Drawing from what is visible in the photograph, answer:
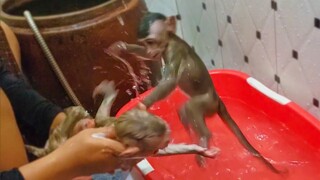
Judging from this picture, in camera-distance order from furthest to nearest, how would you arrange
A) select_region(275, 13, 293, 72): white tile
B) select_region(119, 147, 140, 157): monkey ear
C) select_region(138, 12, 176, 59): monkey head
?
select_region(275, 13, 293, 72): white tile → select_region(138, 12, 176, 59): monkey head → select_region(119, 147, 140, 157): monkey ear

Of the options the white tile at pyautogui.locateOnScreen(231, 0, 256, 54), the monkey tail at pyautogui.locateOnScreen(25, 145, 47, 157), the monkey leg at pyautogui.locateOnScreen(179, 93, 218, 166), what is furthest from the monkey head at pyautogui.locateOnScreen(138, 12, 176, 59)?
the white tile at pyautogui.locateOnScreen(231, 0, 256, 54)

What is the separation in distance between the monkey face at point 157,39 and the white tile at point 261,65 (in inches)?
14.0

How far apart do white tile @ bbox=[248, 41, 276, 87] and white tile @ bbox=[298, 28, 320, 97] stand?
12 cm

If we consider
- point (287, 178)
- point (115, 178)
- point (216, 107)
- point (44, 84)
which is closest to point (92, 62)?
point (44, 84)

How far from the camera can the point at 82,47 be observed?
1200 millimetres

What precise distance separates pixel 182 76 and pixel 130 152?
28 centimetres

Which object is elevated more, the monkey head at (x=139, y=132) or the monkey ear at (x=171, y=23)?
the monkey ear at (x=171, y=23)

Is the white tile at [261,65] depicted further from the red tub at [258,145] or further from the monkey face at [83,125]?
the monkey face at [83,125]

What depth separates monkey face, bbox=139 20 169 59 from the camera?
28.4 inches

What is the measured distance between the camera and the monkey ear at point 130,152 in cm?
58

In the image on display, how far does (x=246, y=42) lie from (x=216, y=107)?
0.92ft

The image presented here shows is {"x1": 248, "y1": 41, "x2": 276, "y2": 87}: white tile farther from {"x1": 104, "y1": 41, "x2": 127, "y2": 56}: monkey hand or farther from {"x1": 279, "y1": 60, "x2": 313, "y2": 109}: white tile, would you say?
{"x1": 104, "y1": 41, "x2": 127, "y2": 56}: monkey hand

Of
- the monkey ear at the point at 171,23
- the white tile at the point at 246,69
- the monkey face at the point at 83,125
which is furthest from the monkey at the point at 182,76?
the white tile at the point at 246,69

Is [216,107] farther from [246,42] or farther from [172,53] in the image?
[246,42]
